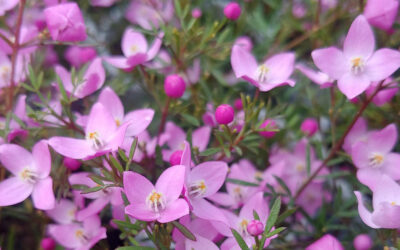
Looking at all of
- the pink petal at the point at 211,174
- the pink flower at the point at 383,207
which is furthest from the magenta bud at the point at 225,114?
the pink flower at the point at 383,207

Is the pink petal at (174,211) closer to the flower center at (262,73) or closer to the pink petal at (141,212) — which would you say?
the pink petal at (141,212)

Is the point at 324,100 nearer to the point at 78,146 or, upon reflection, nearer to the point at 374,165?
the point at 374,165

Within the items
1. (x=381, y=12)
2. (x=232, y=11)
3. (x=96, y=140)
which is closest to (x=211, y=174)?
(x=96, y=140)

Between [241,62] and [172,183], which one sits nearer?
[172,183]

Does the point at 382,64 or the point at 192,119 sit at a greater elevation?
the point at 382,64

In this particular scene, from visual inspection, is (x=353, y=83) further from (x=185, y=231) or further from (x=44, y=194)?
(x=44, y=194)

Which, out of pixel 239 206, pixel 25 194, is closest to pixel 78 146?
pixel 25 194

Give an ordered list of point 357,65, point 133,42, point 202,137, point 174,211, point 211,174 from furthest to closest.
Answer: point 133,42
point 202,137
point 357,65
point 211,174
point 174,211
